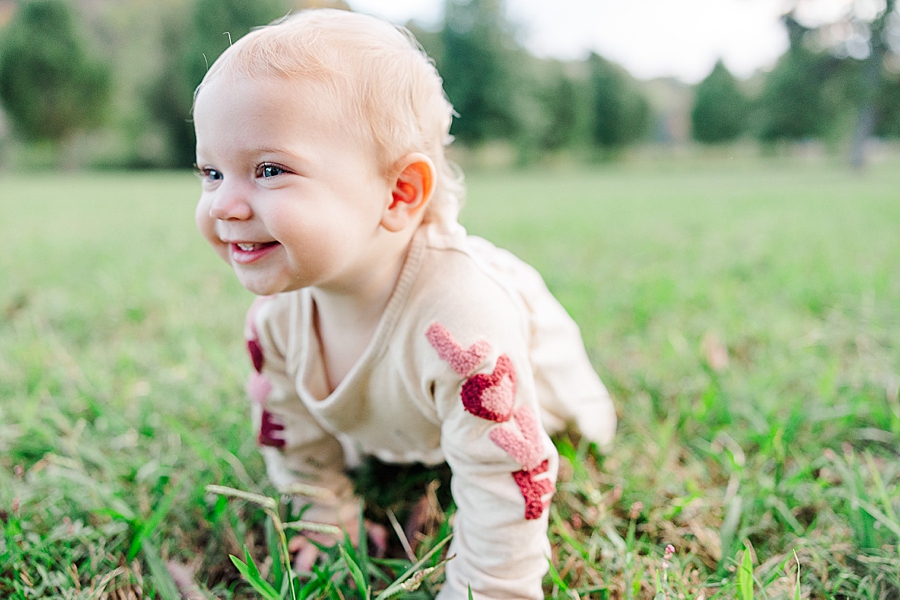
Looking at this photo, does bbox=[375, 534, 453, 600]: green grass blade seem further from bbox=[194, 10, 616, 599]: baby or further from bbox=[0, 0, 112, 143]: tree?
bbox=[0, 0, 112, 143]: tree

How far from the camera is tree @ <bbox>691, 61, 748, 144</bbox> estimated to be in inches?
1361

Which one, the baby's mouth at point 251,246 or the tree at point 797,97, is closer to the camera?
the baby's mouth at point 251,246

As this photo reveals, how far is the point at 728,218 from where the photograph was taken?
5391 mm

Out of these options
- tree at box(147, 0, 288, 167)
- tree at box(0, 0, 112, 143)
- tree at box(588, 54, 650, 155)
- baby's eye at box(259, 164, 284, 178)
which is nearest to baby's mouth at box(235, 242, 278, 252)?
baby's eye at box(259, 164, 284, 178)

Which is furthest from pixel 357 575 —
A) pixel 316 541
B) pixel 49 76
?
pixel 49 76

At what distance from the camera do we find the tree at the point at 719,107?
113 feet

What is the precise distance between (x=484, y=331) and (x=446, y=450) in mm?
225

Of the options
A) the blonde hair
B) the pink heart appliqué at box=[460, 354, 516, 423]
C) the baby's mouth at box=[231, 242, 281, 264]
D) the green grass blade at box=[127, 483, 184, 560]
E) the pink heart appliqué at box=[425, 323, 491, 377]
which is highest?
the blonde hair

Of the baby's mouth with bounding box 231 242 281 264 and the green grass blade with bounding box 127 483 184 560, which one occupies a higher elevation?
the baby's mouth with bounding box 231 242 281 264

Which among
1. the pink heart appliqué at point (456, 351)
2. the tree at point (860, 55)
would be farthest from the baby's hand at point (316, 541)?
the tree at point (860, 55)

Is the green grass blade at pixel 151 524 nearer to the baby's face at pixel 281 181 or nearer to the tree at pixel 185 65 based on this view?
the baby's face at pixel 281 181

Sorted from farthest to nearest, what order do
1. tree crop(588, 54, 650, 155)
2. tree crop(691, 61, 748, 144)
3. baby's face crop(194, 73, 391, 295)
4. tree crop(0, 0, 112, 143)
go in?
tree crop(588, 54, 650, 155), tree crop(691, 61, 748, 144), tree crop(0, 0, 112, 143), baby's face crop(194, 73, 391, 295)

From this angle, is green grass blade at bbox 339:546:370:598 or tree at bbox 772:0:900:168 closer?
green grass blade at bbox 339:546:370:598

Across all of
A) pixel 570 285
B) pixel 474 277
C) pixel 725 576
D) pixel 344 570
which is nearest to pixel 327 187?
pixel 474 277
